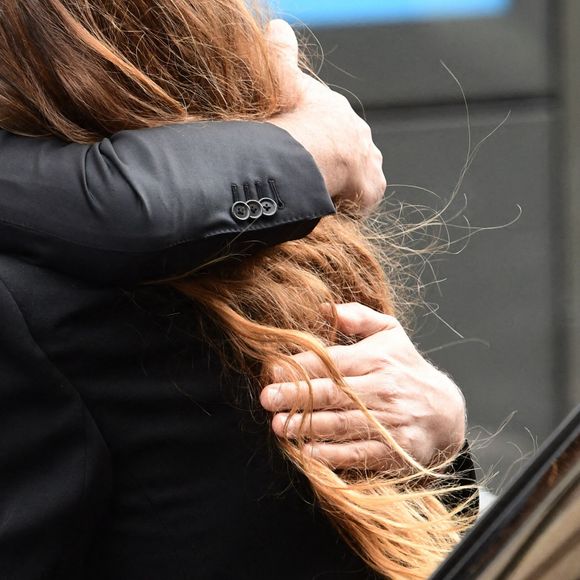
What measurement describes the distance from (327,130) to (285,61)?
0.13m

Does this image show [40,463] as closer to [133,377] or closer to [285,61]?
[133,377]

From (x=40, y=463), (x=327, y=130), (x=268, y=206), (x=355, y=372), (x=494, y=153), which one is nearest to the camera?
(x=40, y=463)

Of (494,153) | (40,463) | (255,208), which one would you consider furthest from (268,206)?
(494,153)

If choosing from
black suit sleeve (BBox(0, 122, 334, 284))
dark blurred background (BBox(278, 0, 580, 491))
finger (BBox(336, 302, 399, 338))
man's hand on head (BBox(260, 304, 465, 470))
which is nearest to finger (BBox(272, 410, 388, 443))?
man's hand on head (BBox(260, 304, 465, 470))

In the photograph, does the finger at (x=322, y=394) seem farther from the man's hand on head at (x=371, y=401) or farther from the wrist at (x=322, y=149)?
the wrist at (x=322, y=149)

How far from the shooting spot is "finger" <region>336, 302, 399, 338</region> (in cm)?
146

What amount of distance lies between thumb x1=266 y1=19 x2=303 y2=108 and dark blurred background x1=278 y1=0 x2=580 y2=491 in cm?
297

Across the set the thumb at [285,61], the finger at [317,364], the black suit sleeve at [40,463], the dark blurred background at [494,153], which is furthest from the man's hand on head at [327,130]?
the dark blurred background at [494,153]

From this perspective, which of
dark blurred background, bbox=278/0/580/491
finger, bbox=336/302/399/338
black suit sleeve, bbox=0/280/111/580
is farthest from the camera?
dark blurred background, bbox=278/0/580/491

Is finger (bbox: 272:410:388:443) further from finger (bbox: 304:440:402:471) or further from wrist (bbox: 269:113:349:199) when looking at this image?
wrist (bbox: 269:113:349:199)

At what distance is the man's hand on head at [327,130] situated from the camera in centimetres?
153

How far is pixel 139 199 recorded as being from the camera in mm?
1217

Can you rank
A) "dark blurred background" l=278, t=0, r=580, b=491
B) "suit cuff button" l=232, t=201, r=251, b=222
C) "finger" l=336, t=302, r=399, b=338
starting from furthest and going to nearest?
1. "dark blurred background" l=278, t=0, r=580, b=491
2. "finger" l=336, t=302, r=399, b=338
3. "suit cuff button" l=232, t=201, r=251, b=222

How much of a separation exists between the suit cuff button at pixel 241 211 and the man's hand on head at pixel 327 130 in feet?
0.74
